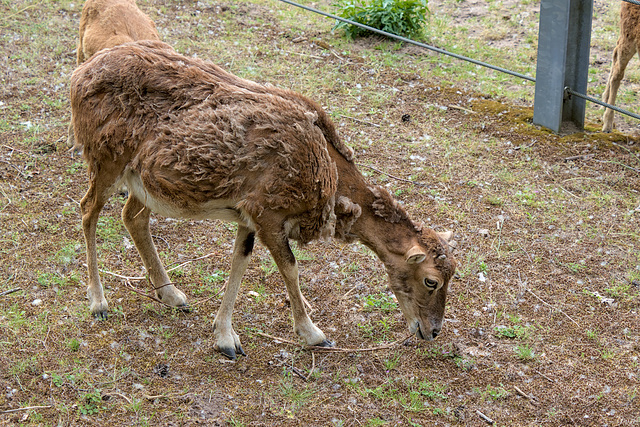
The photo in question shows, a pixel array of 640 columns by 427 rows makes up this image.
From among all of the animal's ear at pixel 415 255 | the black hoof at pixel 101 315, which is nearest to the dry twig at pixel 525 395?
the animal's ear at pixel 415 255

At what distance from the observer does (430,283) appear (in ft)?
17.6

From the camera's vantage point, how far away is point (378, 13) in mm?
11445

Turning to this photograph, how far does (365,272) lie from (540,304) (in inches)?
68.0

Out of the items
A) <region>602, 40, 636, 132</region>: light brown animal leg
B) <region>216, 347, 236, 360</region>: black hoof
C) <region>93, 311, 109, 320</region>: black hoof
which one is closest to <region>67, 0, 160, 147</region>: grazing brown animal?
<region>93, 311, 109, 320</region>: black hoof

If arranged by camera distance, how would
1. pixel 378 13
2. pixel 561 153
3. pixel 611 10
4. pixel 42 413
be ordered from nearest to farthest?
pixel 42 413, pixel 561 153, pixel 378 13, pixel 611 10

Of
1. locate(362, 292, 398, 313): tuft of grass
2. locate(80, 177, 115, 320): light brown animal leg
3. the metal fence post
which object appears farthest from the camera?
the metal fence post

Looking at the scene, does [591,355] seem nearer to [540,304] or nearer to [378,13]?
[540,304]

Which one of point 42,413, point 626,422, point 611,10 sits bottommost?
point 626,422

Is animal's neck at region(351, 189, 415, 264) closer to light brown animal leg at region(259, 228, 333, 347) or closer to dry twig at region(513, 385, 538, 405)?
light brown animal leg at region(259, 228, 333, 347)

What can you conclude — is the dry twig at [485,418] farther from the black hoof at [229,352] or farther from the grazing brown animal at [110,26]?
the grazing brown animal at [110,26]

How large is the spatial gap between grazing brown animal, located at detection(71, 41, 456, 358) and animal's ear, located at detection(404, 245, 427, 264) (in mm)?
11

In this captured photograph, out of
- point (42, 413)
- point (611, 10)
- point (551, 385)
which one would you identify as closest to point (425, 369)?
point (551, 385)

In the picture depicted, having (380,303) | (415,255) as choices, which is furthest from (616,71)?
(415,255)

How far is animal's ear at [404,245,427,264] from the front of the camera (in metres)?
5.18
